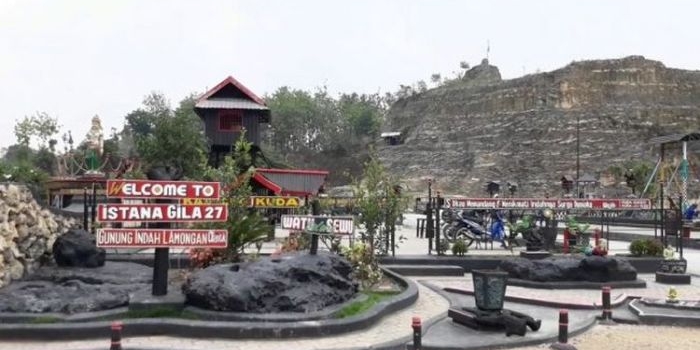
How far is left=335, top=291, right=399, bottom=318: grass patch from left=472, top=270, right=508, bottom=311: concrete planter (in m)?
1.85

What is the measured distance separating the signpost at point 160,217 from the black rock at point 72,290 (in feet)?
2.56

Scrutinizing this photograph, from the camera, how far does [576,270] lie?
14500 mm

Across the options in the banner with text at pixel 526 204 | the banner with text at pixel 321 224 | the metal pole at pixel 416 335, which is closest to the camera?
the metal pole at pixel 416 335

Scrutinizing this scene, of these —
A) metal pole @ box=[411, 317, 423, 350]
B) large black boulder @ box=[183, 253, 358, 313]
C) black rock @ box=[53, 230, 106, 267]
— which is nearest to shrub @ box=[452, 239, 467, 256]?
large black boulder @ box=[183, 253, 358, 313]

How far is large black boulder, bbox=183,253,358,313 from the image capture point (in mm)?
9336

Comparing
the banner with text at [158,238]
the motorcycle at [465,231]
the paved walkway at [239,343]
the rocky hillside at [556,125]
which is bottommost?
the paved walkway at [239,343]

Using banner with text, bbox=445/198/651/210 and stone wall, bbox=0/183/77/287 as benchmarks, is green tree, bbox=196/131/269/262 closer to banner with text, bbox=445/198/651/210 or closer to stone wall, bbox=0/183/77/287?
stone wall, bbox=0/183/77/287

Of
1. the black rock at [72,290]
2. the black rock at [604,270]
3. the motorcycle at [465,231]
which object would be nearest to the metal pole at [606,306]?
the black rock at [604,270]

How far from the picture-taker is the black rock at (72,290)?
938 cm

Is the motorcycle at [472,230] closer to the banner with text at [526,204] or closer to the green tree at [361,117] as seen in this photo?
the banner with text at [526,204]

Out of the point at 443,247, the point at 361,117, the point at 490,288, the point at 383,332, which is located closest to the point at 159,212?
the point at 383,332

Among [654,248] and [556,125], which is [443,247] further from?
[556,125]

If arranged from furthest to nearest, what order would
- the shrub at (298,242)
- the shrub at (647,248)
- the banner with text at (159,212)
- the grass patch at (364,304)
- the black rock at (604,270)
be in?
the shrub at (647,248) → the black rock at (604,270) → the shrub at (298,242) → the grass patch at (364,304) → the banner with text at (159,212)

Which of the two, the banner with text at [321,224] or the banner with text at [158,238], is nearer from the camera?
the banner with text at [158,238]
